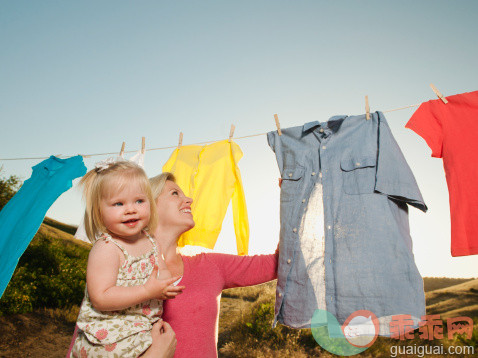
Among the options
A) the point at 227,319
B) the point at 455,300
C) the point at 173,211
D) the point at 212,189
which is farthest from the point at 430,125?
the point at 227,319

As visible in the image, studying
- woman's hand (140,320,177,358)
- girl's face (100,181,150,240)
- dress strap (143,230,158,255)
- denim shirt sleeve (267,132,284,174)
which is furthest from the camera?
denim shirt sleeve (267,132,284,174)

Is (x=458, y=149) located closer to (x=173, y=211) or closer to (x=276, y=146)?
(x=276, y=146)

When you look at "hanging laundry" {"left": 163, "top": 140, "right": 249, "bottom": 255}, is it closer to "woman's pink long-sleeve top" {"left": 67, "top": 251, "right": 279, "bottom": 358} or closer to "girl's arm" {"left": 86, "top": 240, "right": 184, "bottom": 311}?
"woman's pink long-sleeve top" {"left": 67, "top": 251, "right": 279, "bottom": 358}

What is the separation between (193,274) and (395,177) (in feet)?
4.95

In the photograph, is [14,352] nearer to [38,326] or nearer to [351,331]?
[38,326]

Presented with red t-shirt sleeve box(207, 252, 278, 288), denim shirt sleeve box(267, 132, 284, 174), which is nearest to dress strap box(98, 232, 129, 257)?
red t-shirt sleeve box(207, 252, 278, 288)

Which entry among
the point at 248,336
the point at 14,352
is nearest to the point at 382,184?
the point at 248,336

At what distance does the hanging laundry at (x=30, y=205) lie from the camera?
297 centimetres

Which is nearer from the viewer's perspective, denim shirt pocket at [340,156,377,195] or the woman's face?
denim shirt pocket at [340,156,377,195]

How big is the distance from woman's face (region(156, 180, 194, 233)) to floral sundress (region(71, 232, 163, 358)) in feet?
1.82

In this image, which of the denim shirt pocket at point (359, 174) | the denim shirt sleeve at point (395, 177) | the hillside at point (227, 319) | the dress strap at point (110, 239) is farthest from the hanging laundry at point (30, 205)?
the hillside at point (227, 319)

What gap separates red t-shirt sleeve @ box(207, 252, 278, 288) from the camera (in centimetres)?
250

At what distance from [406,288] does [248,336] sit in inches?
179

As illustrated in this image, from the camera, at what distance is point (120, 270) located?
182cm
